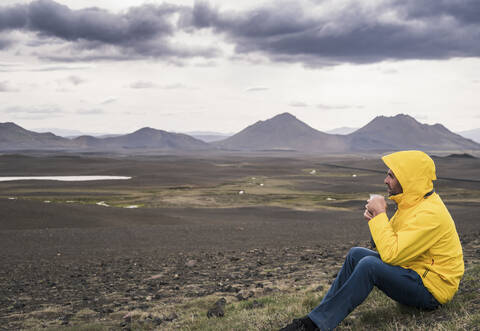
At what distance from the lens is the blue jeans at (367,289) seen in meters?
4.50

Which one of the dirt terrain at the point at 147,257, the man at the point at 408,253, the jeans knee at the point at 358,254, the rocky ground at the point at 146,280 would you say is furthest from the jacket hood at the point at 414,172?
the rocky ground at the point at 146,280

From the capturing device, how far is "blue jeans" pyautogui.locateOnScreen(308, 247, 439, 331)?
450cm

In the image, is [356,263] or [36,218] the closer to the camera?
[356,263]

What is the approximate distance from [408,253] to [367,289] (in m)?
0.61

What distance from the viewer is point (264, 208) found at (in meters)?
35.5

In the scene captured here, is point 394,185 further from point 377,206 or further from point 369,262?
point 369,262

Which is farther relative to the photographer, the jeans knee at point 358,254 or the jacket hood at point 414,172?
the jeans knee at point 358,254

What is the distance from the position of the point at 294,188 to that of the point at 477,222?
34.6m

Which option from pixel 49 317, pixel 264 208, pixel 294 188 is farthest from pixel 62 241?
pixel 294 188

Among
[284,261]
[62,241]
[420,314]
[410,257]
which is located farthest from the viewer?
[62,241]

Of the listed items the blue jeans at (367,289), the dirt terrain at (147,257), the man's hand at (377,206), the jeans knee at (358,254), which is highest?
the man's hand at (377,206)

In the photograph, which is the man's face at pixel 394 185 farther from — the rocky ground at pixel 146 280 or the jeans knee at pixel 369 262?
the rocky ground at pixel 146 280

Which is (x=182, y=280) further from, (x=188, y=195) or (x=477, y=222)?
(x=188, y=195)

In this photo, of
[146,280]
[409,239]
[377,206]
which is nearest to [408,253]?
[409,239]
